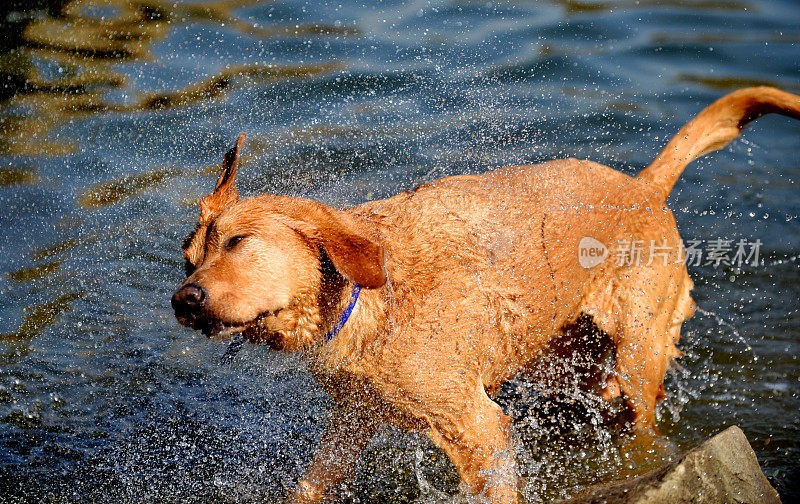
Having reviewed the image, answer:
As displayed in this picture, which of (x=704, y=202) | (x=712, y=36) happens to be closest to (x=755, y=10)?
(x=712, y=36)

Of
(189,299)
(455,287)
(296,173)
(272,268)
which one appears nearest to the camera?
(189,299)

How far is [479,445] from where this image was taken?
3.66 meters

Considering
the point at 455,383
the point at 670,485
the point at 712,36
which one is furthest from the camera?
the point at 712,36

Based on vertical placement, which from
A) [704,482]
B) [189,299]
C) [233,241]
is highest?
[233,241]

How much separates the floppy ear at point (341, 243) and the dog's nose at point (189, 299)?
52 cm

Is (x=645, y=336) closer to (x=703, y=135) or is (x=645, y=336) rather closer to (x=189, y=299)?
(x=703, y=135)

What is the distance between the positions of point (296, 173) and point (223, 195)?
3.44 m

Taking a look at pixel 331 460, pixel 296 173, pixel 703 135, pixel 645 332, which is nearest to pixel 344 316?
pixel 331 460

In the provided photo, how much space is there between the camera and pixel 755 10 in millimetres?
9242

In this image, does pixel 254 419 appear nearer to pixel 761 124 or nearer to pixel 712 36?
pixel 761 124

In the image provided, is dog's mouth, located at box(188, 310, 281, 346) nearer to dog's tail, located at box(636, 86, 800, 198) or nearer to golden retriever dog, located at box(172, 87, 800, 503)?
golden retriever dog, located at box(172, 87, 800, 503)

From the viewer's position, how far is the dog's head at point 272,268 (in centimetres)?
303

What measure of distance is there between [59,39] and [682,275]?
7023 mm

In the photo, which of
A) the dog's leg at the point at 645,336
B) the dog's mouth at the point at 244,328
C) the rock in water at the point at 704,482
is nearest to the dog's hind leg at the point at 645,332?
the dog's leg at the point at 645,336
